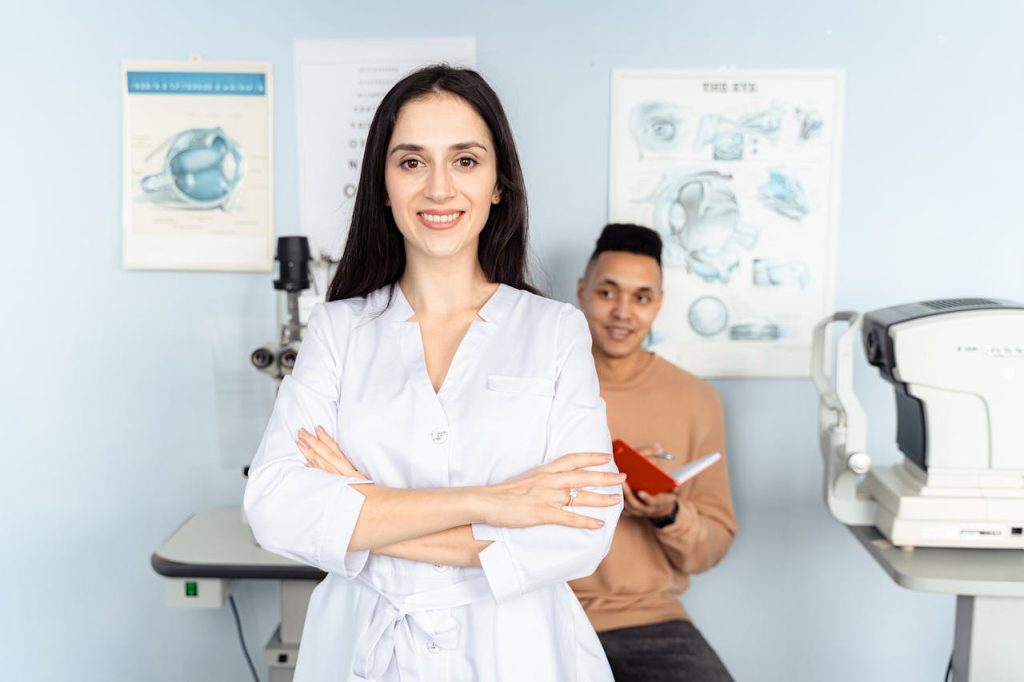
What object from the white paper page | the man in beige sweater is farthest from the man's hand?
the white paper page

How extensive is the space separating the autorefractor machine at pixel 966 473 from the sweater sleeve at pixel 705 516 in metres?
0.39

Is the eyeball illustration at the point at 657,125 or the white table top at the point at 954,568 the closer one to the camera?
the white table top at the point at 954,568

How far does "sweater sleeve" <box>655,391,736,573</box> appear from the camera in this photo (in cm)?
193

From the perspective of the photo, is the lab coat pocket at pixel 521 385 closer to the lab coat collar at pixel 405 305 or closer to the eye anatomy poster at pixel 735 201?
the lab coat collar at pixel 405 305

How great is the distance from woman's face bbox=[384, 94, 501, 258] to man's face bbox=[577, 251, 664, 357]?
64 centimetres

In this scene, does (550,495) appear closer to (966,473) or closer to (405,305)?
(405,305)

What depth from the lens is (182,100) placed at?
2.25 metres

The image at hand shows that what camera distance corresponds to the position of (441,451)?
1.38 m

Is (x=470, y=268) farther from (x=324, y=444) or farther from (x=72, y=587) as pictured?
(x=72, y=587)

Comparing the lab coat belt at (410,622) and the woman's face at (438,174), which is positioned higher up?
the woman's face at (438,174)

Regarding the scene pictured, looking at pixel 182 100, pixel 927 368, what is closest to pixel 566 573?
pixel 927 368

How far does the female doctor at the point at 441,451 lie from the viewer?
1324 millimetres

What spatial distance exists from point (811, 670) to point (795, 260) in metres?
1.07

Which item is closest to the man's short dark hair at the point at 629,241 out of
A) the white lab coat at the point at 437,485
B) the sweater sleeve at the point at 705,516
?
the sweater sleeve at the point at 705,516
